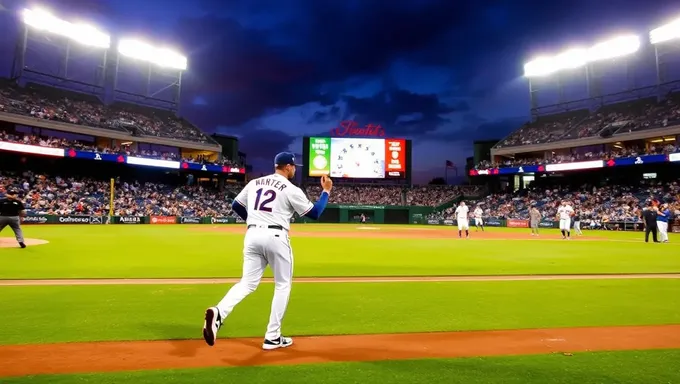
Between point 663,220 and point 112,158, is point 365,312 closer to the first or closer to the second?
point 663,220

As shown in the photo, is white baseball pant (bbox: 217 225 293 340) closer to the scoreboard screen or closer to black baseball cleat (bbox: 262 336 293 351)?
black baseball cleat (bbox: 262 336 293 351)

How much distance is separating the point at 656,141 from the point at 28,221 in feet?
213

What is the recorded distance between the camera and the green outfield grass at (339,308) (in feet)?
17.2

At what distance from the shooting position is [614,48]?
163ft

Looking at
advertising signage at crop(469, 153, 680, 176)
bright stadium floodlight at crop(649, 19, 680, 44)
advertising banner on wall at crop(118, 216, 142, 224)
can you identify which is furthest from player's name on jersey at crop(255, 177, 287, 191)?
bright stadium floodlight at crop(649, 19, 680, 44)

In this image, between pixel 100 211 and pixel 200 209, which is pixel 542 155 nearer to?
pixel 200 209

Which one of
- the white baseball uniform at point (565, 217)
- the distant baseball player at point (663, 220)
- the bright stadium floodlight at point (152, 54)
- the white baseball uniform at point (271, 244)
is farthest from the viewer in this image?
the bright stadium floodlight at point (152, 54)

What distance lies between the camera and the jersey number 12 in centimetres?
457

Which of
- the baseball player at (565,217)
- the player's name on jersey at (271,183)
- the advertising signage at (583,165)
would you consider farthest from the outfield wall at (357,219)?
the player's name on jersey at (271,183)

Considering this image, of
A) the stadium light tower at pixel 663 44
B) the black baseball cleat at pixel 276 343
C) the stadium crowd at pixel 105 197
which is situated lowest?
the black baseball cleat at pixel 276 343

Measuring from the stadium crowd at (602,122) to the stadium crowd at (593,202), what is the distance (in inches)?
278

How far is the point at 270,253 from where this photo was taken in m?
4.50

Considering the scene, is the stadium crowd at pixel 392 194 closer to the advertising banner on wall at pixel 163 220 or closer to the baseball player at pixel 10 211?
the advertising banner on wall at pixel 163 220

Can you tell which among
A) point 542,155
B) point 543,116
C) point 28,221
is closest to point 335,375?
point 28,221
